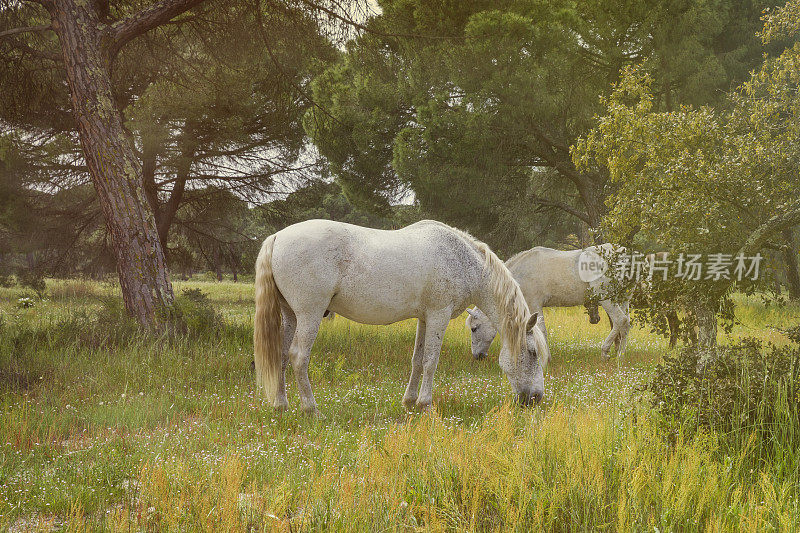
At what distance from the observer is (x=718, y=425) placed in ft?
11.0

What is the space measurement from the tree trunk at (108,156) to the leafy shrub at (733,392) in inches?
270

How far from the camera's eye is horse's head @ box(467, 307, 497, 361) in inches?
306

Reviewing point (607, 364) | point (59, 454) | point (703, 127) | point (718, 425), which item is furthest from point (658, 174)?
point (59, 454)

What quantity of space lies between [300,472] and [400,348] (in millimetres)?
5394

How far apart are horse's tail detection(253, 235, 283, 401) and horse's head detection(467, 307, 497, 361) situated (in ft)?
12.5

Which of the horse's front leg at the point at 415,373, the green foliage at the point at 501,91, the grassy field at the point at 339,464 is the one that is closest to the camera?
the grassy field at the point at 339,464

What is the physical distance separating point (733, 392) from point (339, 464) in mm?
2860

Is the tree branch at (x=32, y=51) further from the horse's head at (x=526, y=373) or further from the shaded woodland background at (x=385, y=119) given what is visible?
the horse's head at (x=526, y=373)

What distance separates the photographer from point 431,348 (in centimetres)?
511

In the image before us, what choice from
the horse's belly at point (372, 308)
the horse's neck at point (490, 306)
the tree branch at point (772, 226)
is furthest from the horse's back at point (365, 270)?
the tree branch at point (772, 226)

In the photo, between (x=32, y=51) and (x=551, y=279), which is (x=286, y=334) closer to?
(x=551, y=279)

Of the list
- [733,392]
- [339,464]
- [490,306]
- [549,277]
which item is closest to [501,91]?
[549,277]

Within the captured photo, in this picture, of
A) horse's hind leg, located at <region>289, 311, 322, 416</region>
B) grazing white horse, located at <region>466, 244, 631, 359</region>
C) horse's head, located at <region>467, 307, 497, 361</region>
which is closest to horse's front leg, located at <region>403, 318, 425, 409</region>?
horse's hind leg, located at <region>289, 311, 322, 416</region>

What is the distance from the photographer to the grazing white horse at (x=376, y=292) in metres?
4.79
